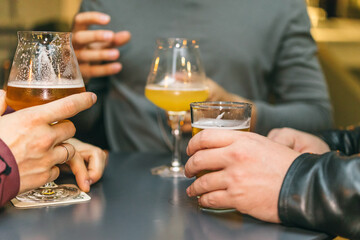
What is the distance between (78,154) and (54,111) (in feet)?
0.87

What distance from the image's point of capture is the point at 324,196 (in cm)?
79

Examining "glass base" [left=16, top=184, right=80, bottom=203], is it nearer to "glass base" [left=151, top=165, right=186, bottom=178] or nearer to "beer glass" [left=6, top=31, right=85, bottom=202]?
"beer glass" [left=6, top=31, right=85, bottom=202]

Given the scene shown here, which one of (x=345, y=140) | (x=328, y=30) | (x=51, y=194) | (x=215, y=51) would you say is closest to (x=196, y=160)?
(x=51, y=194)

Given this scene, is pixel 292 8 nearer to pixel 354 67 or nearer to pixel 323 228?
pixel 323 228

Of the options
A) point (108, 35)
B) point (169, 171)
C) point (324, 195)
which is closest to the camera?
point (324, 195)

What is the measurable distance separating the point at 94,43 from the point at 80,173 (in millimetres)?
840

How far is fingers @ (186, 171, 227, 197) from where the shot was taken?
854mm

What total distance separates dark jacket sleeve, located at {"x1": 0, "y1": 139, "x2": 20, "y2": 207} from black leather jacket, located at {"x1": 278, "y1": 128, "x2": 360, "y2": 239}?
51 centimetres

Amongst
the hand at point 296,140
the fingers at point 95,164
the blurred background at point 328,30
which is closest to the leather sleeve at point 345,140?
the hand at point 296,140

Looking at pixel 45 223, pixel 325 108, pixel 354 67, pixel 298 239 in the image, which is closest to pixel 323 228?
pixel 298 239

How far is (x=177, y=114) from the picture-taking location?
1.41 metres

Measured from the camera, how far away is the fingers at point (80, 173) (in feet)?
3.41

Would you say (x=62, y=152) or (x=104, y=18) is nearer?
(x=62, y=152)

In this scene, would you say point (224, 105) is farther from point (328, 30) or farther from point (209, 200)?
point (328, 30)
